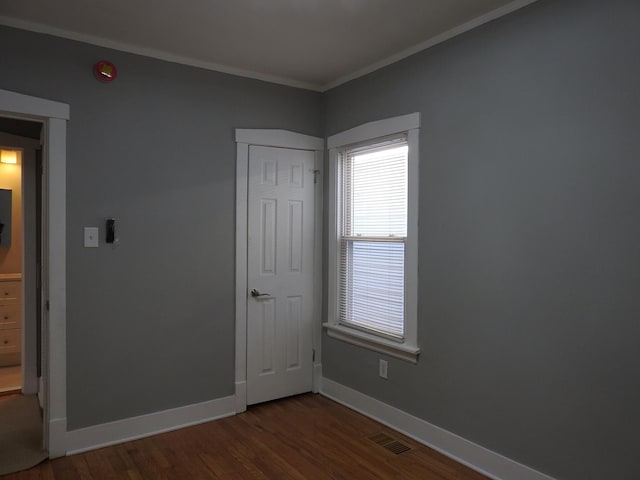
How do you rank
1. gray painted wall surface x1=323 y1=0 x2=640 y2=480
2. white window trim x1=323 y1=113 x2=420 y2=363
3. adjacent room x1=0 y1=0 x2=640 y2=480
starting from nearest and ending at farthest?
gray painted wall surface x1=323 y1=0 x2=640 y2=480 < adjacent room x1=0 y1=0 x2=640 y2=480 < white window trim x1=323 y1=113 x2=420 y2=363

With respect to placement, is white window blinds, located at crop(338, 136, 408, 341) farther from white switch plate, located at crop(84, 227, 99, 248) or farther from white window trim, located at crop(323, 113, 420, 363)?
white switch plate, located at crop(84, 227, 99, 248)

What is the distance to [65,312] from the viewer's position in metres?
2.89

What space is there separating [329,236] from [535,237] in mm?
1779

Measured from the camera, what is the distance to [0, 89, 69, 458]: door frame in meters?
2.84

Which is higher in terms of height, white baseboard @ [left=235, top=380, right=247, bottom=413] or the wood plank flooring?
white baseboard @ [left=235, top=380, right=247, bottom=413]

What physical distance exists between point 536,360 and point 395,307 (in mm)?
1064

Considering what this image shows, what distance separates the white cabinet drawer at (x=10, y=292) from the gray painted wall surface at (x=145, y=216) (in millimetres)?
2486

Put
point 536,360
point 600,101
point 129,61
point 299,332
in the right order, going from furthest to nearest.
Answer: point 299,332 < point 129,61 < point 536,360 < point 600,101

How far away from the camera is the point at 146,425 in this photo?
3168 millimetres

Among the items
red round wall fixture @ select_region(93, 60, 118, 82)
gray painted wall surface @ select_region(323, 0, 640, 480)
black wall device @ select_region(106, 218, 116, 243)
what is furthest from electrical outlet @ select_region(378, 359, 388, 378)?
red round wall fixture @ select_region(93, 60, 118, 82)

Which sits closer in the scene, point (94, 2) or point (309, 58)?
point (94, 2)

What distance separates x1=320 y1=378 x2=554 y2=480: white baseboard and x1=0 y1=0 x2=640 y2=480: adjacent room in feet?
0.05

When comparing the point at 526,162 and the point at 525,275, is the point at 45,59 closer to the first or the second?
the point at 526,162

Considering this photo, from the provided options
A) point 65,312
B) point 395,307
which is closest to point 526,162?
point 395,307
